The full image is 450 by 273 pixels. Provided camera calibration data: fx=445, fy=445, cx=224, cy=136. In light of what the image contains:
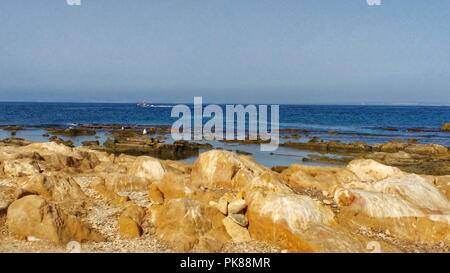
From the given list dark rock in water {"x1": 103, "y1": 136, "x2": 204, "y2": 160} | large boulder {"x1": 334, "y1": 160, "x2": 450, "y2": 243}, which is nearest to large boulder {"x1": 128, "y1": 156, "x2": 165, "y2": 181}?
large boulder {"x1": 334, "y1": 160, "x2": 450, "y2": 243}

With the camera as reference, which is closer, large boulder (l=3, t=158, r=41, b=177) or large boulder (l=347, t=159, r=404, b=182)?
large boulder (l=3, t=158, r=41, b=177)

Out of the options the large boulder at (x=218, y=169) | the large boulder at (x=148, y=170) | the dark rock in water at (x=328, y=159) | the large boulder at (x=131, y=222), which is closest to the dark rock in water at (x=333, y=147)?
the dark rock in water at (x=328, y=159)

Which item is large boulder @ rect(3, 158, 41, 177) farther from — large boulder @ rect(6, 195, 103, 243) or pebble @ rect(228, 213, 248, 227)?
pebble @ rect(228, 213, 248, 227)

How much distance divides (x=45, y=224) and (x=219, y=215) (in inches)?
174

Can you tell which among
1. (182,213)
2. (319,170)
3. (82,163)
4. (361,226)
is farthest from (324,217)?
(82,163)

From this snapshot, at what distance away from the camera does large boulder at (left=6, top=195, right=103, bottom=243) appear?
11000 mm

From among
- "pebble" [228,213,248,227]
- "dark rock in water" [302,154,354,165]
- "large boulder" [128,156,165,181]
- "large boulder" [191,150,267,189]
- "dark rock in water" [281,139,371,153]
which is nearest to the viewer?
"pebble" [228,213,248,227]

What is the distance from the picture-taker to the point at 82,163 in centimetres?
2053

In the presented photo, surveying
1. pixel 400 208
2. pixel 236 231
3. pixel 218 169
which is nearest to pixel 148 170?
pixel 218 169

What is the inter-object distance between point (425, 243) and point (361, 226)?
1646 millimetres

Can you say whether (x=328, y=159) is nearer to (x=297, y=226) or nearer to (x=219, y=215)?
(x=219, y=215)

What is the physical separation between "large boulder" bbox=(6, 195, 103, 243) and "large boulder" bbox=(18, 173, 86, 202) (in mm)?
2292
